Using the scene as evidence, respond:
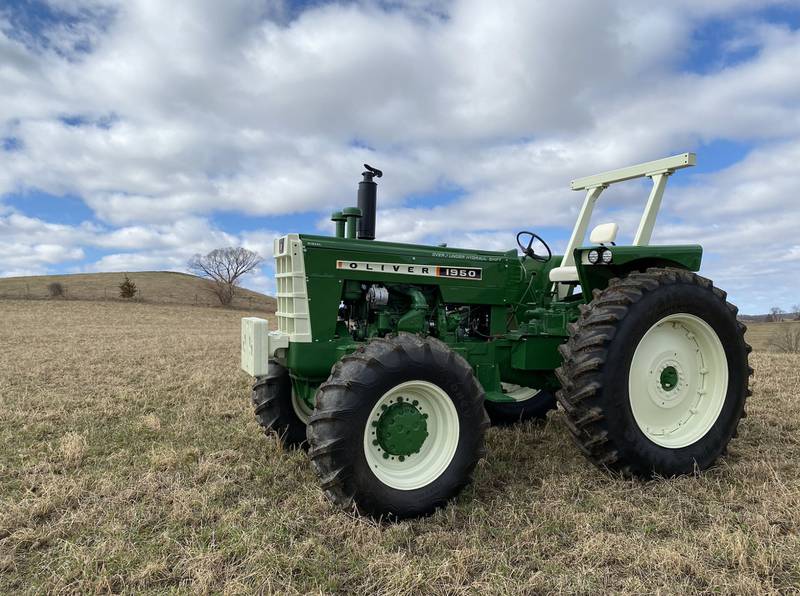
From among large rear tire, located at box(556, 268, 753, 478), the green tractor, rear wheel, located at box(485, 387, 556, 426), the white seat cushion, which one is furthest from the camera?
rear wheel, located at box(485, 387, 556, 426)

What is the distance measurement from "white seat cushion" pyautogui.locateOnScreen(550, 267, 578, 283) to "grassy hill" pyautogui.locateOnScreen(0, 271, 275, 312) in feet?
114

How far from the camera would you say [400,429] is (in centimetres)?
345

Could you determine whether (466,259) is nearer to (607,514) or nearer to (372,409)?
(372,409)

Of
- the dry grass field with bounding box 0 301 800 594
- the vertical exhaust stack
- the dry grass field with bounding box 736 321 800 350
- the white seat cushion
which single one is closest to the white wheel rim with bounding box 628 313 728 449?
the dry grass field with bounding box 0 301 800 594

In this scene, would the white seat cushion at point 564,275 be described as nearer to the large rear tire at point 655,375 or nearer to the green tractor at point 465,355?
the green tractor at point 465,355

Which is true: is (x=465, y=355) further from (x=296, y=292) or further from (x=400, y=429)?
(x=296, y=292)

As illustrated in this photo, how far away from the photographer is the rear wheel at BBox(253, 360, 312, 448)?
455 cm

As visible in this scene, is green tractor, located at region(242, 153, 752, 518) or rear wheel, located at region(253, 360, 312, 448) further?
rear wheel, located at region(253, 360, 312, 448)

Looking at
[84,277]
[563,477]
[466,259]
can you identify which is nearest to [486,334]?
[466,259]

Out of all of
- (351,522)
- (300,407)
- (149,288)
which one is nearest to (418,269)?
(300,407)

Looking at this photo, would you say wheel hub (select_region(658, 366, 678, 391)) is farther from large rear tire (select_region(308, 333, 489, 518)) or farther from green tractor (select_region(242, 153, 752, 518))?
large rear tire (select_region(308, 333, 489, 518))

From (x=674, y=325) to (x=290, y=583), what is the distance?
10.9ft

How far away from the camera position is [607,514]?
10.8 feet

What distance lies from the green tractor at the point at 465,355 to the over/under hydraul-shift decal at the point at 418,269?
12 millimetres
